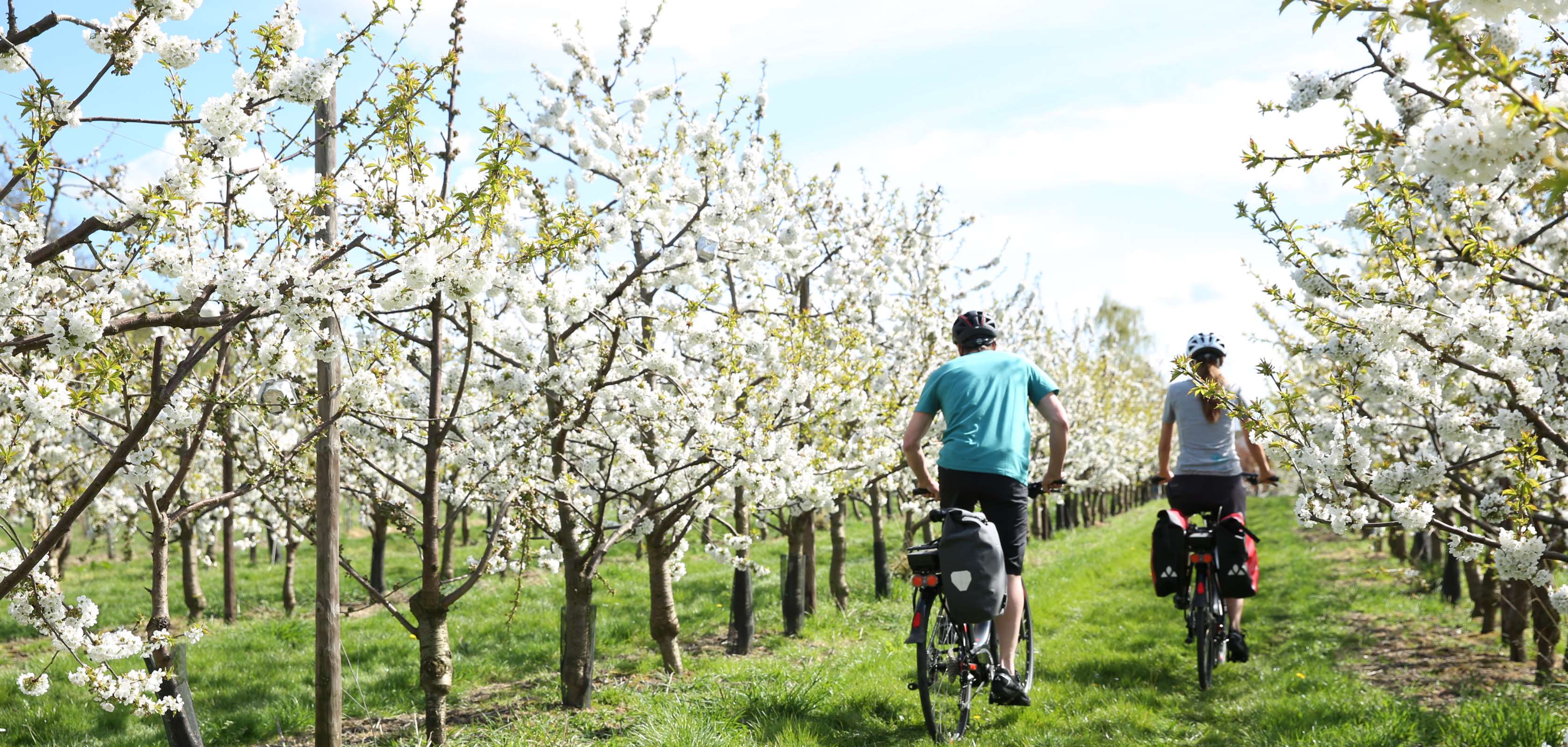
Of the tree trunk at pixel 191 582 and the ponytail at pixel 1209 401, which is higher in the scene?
the ponytail at pixel 1209 401

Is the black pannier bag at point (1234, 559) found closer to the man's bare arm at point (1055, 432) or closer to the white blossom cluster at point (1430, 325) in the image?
the white blossom cluster at point (1430, 325)

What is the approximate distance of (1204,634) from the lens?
5.80m

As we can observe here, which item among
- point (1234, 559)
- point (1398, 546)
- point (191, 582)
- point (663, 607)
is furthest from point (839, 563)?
point (1398, 546)

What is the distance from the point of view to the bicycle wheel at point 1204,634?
5.77 meters

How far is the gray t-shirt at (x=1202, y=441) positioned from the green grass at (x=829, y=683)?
4.44 feet

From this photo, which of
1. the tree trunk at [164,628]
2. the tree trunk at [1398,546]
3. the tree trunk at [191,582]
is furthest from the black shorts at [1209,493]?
the tree trunk at [191,582]

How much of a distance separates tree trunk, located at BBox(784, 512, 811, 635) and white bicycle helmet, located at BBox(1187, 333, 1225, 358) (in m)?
3.94

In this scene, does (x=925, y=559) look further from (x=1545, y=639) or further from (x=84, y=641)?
(x=1545, y=639)

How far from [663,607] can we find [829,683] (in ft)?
5.53

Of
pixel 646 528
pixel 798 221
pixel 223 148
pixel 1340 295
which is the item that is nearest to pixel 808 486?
pixel 646 528

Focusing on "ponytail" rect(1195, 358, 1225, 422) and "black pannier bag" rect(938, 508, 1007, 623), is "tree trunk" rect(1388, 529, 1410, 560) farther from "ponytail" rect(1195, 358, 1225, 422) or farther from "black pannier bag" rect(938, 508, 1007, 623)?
"black pannier bag" rect(938, 508, 1007, 623)

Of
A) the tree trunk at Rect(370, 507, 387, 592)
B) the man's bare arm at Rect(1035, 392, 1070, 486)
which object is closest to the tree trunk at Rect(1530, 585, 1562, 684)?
the man's bare arm at Rect(1035, 392, 1070, 486)

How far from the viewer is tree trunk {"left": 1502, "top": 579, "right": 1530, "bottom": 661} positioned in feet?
21.1

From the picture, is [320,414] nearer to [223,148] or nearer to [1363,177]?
[223,148]
